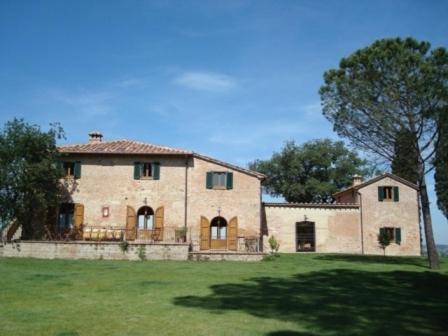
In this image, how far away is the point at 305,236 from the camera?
28.8 metres

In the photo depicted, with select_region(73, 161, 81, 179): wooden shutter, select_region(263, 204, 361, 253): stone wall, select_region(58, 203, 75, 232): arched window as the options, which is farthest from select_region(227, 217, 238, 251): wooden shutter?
select_region(73, 161, 81, 179): wooden shutter

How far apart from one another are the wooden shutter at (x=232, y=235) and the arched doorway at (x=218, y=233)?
0.27 metres

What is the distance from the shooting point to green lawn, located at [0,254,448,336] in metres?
7.46

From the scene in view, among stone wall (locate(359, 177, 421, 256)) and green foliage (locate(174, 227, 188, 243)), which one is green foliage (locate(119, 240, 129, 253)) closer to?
green foliage (locate(174, 227, 188, 243))

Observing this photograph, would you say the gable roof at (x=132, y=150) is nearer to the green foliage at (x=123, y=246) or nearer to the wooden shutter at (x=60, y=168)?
the wooden shutter at (x=60, y=168)

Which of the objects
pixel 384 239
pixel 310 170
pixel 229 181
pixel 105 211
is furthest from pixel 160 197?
pixel 310 170

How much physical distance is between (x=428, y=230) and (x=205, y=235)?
1067 cm

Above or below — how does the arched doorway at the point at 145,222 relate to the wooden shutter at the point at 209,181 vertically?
below

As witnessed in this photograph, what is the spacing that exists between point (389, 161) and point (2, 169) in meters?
17.3

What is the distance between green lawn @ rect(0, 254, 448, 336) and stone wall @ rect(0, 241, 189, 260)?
16.3ft

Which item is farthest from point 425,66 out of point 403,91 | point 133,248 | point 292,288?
point 133,248

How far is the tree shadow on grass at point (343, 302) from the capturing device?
25.0 ft

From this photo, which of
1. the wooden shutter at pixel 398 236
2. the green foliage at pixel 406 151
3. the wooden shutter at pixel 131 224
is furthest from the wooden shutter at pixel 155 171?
the wooden shutter at pixel 398 236

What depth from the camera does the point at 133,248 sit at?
2117cm
